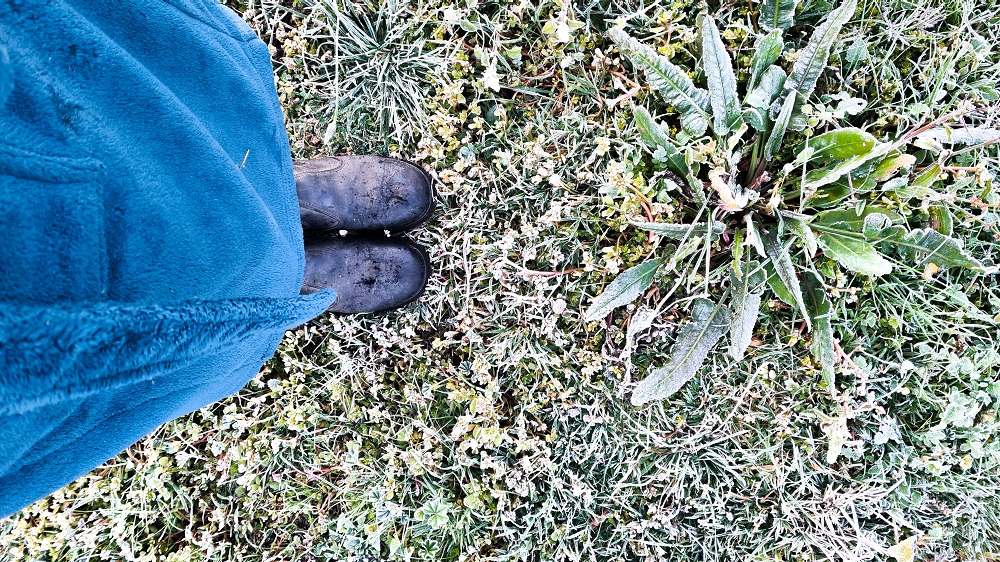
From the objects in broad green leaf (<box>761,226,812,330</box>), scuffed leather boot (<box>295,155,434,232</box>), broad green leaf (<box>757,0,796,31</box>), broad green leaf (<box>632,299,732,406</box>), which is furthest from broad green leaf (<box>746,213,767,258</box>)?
scuffed leather boot (<box>295,155,434,232</box>)

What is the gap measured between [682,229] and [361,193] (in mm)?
1067

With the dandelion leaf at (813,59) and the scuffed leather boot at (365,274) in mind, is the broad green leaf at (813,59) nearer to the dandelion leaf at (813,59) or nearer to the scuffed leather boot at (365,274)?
the dandelion leaf at (813,59)

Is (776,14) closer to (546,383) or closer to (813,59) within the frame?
(813,59)

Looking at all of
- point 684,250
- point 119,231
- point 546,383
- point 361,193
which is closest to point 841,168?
point 684,250

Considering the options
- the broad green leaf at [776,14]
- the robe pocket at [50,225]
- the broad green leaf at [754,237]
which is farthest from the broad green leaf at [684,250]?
the robe pocket at [50,225]

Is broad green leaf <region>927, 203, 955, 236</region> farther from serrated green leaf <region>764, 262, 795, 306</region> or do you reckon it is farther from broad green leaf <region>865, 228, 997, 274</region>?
serrated green leaf <region>764, 262, 795, 306</region>

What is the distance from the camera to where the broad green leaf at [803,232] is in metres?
1.64

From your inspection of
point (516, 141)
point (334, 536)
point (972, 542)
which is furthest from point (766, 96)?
point (334, 536)

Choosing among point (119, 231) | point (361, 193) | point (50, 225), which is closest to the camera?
point (50, 225)

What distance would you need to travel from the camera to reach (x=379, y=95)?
77.5 inches

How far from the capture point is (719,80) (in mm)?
1735

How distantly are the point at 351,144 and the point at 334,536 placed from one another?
1.40 m

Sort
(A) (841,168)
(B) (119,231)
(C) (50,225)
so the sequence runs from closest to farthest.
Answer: (C) (50,225) < (B) (119,231) < (A) (841,168)

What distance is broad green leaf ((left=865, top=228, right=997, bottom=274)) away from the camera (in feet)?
5.56
